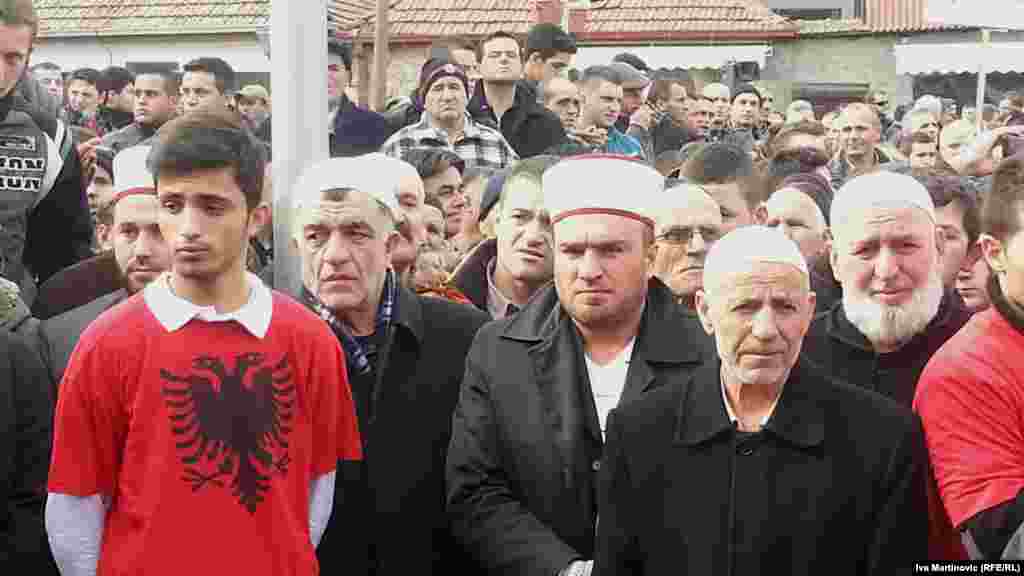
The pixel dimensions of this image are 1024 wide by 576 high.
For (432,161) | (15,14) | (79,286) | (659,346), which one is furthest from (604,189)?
(432,161)

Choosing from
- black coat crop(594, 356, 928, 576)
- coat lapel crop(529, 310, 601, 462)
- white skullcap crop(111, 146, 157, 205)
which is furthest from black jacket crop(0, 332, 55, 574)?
black coat crop(594, 356, 928, 576)

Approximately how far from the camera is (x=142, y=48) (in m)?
29.5

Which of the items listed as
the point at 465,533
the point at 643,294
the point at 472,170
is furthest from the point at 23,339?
the point at 472,170

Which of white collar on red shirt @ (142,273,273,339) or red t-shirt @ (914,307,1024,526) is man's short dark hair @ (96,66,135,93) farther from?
red t-shirt @ (914,307,1024,526)

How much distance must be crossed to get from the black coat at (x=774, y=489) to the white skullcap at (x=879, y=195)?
85 cm

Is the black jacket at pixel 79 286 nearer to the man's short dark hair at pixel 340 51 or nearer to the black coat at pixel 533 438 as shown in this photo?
the black coat at pixel 533 438

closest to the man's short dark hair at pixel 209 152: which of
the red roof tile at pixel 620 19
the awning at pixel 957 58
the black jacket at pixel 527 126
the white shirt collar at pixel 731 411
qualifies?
the white shirt collar at pixel 731 411

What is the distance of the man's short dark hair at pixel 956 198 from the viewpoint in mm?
5391

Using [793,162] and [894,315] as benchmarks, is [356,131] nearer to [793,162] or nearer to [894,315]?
[793,162]

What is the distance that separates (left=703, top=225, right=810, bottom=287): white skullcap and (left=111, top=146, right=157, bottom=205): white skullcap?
171 centimetres

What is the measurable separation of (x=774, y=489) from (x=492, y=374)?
0.96 meters

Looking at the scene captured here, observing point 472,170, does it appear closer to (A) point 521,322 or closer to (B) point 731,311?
(A) point 521,322

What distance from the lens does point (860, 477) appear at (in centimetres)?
A: 365

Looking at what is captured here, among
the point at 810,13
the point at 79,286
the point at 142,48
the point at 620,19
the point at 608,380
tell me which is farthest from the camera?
the point at 810,13
